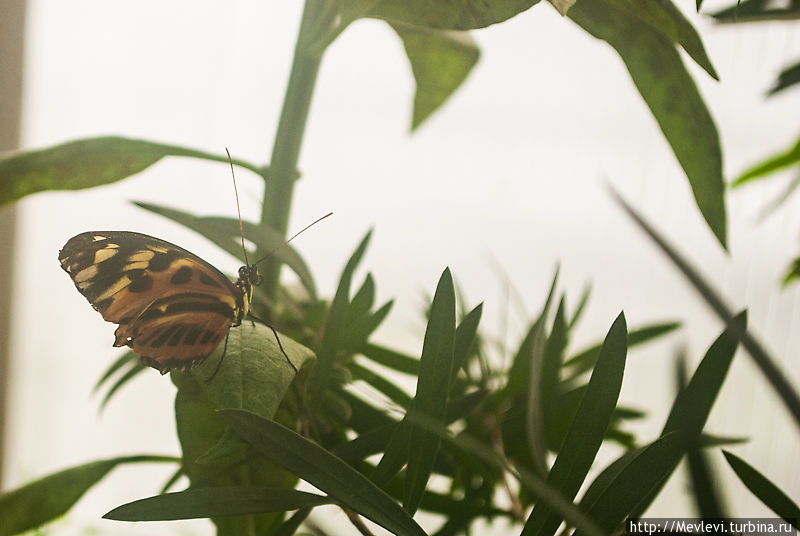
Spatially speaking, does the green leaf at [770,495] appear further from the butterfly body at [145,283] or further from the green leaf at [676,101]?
the butterfly body at [145,283]

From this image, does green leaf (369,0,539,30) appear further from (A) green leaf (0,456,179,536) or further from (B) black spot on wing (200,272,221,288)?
(A) green leaf (0,456,179,536)

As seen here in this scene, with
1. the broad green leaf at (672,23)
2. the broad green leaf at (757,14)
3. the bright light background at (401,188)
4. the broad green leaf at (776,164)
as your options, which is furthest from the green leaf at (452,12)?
the bright light background at (401,188)

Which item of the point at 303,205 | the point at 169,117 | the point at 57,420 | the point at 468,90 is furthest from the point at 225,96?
the point at 57,420

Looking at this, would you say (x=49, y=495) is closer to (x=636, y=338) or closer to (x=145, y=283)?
(x=145, y=283)

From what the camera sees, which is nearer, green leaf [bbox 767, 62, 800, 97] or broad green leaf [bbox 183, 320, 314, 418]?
broad green leaf [bbox 183, 320, 314, 418]

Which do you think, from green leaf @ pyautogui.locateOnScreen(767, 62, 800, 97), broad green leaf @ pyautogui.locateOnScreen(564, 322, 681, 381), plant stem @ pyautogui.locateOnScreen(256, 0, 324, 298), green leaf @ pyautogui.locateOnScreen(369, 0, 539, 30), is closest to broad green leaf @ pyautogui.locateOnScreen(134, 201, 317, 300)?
plant stem @ pyautogui.locateOnScreen(256, 0, 324, 298)
